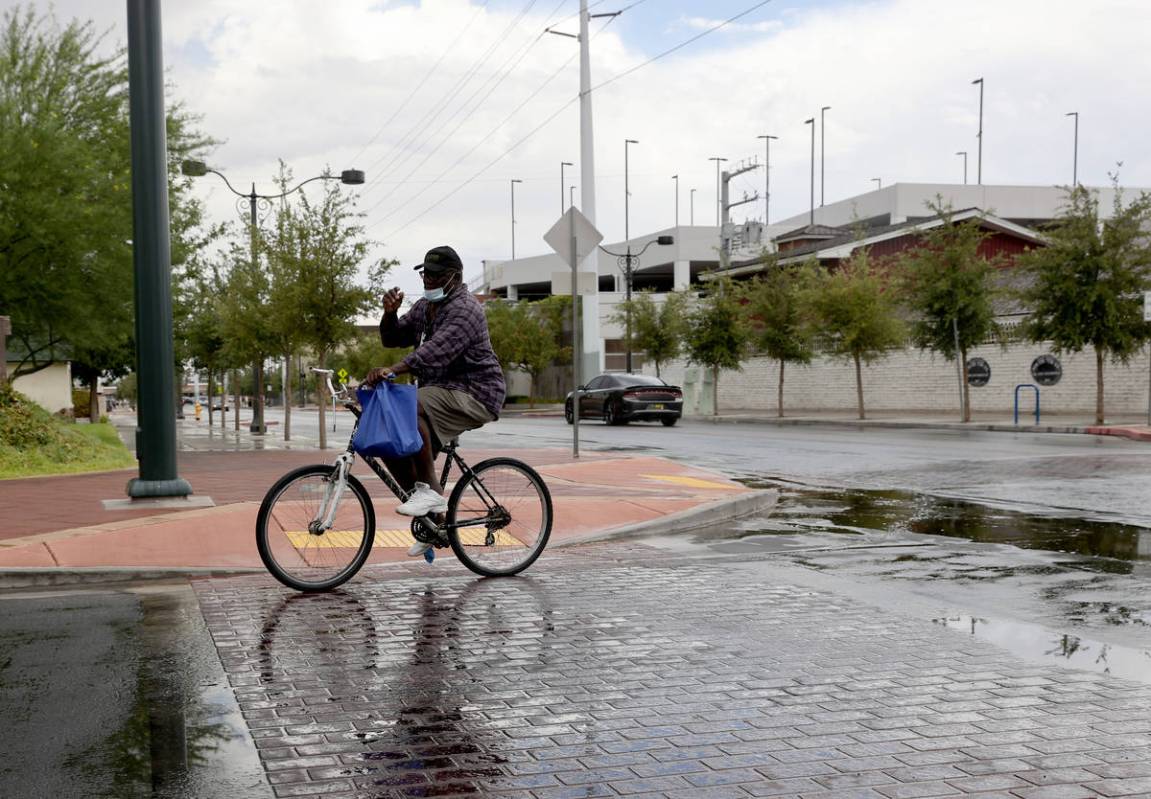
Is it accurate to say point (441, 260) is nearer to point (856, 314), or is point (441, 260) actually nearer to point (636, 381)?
point (636, 381)

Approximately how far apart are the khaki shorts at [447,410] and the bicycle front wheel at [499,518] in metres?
0.34

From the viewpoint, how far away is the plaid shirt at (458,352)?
709 cm

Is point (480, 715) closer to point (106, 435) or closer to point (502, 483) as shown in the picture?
point (502, 483)

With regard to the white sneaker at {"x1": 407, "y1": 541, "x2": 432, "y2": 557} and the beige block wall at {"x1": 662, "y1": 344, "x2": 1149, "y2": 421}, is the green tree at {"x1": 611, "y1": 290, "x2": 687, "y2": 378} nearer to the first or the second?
the beige block wall at {"x1": 662, "y1": 344, "x2": 1149, "y2": 421}

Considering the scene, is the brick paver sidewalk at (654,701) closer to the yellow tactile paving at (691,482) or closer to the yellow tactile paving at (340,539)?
the yellow tactile paving at (340,539)

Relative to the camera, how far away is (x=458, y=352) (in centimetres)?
714

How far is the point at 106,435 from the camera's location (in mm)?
28312

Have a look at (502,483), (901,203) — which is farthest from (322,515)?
(901,203)

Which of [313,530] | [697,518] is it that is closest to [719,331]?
[697,518]

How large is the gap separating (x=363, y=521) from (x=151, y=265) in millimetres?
4884

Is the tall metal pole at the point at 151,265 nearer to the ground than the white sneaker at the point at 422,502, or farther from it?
farther from it

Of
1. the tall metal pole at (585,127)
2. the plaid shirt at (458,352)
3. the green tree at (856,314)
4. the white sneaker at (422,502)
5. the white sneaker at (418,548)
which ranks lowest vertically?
the white sneaker at (418,548)

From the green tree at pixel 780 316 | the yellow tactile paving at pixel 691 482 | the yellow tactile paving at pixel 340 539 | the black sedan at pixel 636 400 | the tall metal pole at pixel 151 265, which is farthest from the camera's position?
the green tree at pixel 780 316

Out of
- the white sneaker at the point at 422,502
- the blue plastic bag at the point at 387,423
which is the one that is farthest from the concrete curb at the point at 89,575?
the blue plastic bag at the point at 387,423
